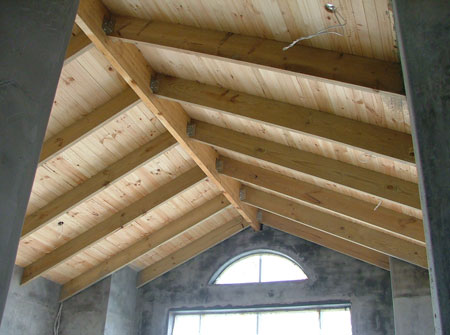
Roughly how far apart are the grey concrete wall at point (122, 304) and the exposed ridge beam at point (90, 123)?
9.02 feet

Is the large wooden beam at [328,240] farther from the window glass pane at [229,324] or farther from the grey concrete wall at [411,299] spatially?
the window glass pane at [229,324]

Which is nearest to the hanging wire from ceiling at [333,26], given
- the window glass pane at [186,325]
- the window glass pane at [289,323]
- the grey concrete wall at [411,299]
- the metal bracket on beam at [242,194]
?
the metal bracket on beam at [242,194]

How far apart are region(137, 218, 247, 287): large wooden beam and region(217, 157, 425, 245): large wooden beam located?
178 centimetres

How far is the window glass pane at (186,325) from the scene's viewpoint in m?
6.99

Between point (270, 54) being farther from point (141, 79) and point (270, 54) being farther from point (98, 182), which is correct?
point (98, 182)

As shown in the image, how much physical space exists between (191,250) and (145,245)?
851 millimetres

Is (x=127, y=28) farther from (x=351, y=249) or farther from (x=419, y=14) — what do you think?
(x=351, y=249)

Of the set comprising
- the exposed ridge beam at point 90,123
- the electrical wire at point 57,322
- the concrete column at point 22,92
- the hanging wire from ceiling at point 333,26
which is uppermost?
the exposed ridge beam at point 90,123

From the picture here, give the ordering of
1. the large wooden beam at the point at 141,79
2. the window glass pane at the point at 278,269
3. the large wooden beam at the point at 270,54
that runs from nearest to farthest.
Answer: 1. the large wooden beam at the point at 270,54
2. the large wooden beam at the point at 141,79
3. the window glass pane at the point at 278,269

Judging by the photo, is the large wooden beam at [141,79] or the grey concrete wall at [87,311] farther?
the grey concrete wall at [87,311]

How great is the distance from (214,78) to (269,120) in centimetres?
58

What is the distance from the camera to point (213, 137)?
505 cm

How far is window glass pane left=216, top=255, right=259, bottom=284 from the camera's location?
7.09 meters

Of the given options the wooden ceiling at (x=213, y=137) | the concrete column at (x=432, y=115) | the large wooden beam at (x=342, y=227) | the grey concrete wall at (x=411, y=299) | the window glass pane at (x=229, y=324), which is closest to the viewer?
the concrete column at (x=432, y=115)
